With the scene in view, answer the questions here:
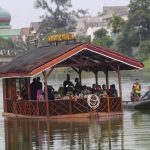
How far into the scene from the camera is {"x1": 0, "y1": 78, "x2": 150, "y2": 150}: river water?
22.5 m

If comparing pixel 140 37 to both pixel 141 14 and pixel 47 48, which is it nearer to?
pixel 141 14

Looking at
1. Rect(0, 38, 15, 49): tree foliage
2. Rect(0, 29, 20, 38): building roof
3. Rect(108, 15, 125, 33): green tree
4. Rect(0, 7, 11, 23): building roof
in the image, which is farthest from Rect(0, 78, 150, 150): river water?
Rect(0, 7, 11, 23): building roof

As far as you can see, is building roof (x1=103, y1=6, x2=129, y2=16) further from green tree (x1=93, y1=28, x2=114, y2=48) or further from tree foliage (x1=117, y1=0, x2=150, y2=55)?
tree foliage (x1=117, y1=0, x2=150, y2=55)

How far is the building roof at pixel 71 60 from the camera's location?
30.9m

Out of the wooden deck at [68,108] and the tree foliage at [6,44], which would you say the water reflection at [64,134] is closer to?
the wooden deck at [68,108]

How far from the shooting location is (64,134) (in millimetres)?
26094

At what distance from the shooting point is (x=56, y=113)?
3166 cm

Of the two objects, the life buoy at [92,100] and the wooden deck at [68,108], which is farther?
the wooden deck at [68,108]

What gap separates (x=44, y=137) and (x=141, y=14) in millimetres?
80210

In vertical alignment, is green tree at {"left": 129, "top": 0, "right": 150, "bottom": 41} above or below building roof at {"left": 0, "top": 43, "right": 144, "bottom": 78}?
above

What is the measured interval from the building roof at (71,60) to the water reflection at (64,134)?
7.04 ft

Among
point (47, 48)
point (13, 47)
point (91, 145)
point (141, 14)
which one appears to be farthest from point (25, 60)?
point (13, 47)

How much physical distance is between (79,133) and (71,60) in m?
7.09

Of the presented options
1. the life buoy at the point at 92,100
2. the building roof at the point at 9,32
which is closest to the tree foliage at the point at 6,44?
the building roof at the point at 9,32
